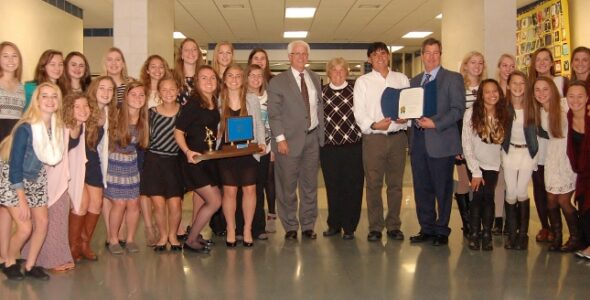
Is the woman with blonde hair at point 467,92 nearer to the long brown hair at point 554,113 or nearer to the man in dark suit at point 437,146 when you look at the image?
the man in dark suit at point 437,146

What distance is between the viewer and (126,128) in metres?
4.19

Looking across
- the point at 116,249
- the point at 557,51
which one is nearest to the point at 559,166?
the point at 116,249

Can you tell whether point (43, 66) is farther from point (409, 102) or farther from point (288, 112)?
point (409, 102)

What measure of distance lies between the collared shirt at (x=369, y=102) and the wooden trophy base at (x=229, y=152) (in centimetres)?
89

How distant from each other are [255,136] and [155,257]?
1217 millimetres

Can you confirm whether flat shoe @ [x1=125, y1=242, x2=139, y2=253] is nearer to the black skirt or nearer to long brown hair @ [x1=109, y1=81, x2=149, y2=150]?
the black skirt

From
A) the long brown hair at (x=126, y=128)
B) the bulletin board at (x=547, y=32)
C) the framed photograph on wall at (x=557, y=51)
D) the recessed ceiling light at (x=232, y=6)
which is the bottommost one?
the long brown hair at (x=126, y=128)

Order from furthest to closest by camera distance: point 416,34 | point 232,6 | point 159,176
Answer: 1. point 416,34
2. point 232,6
3. point 159,176

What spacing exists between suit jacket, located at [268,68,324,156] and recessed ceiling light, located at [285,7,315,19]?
6.77 m

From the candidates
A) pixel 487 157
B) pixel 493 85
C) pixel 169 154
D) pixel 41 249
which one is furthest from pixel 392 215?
pixel 41 249

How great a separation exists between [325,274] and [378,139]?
1.38 metres

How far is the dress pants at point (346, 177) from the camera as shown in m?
4.81

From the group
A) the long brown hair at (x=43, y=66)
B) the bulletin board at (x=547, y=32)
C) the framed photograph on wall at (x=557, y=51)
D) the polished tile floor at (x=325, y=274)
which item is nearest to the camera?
the polished tile floor at (x=325, y=274)

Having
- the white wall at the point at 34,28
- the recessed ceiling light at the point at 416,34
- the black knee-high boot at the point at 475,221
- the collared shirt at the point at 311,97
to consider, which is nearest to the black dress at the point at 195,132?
the collared shirt at the point at 311,97
